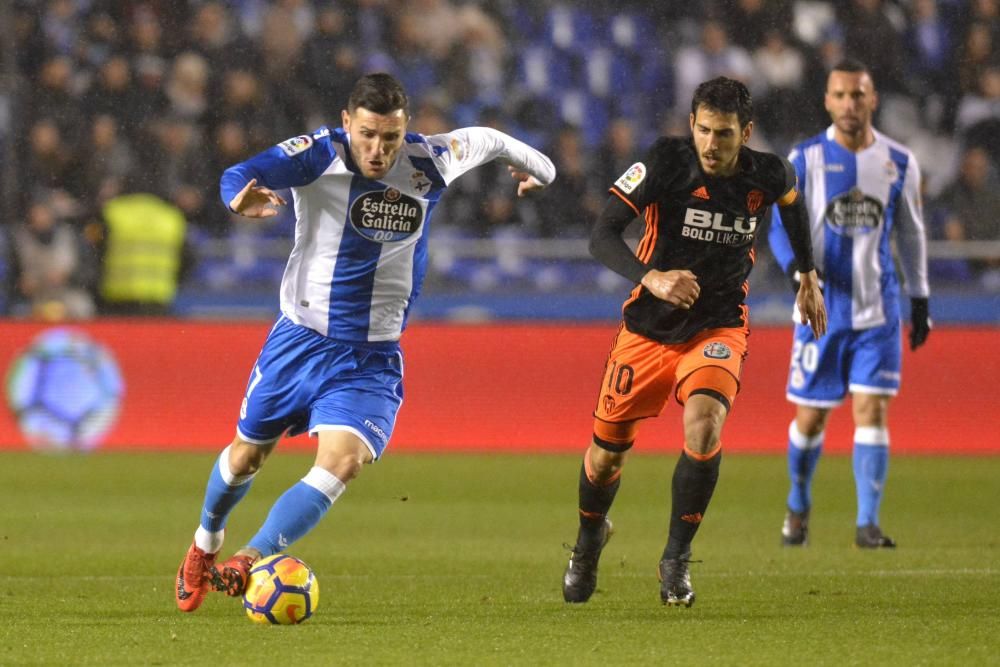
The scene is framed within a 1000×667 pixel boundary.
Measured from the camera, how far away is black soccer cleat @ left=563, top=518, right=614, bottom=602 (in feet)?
20.7

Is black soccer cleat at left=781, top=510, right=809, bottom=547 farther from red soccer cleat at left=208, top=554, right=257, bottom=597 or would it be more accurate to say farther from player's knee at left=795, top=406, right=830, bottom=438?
red soccer cleat at left=208, top=554, right=257, bottom=597

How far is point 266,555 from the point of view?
17.8ft

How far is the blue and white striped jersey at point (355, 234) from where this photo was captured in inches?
231

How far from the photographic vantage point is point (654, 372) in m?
6.33

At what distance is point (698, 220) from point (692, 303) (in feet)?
1.63

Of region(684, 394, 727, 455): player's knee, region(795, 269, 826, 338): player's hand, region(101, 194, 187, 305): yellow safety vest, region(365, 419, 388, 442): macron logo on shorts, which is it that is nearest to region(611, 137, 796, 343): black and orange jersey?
region(795, 269, 826, 338): player's hand

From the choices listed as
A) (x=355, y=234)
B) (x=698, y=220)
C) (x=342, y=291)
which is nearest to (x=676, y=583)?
(x=698, y=220)

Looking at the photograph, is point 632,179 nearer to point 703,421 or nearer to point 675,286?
point 675,286

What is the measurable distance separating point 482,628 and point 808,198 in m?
3.90

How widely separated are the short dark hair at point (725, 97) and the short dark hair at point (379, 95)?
41.8 inches

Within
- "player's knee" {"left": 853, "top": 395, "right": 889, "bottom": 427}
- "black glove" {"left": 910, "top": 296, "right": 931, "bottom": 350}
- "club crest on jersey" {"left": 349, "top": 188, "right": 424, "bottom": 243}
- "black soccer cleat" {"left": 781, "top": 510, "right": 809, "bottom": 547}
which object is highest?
"club crest on jersey" {"left": 349, "top": 188, "right": 424, "bottom": 243}

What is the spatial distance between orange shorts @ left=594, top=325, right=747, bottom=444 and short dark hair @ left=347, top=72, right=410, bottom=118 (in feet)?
4.44

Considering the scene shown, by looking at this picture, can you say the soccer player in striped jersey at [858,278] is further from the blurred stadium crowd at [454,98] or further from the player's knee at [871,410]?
the blurred stadium crowd at [454,98]

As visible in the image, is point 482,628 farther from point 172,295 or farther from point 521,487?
point 172,295
